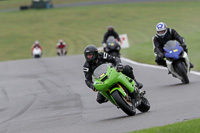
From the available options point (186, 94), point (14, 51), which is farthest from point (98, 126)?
point (14, 51)

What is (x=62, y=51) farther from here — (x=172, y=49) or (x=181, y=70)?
(x=181, y=70)

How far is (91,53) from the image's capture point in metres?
9.83

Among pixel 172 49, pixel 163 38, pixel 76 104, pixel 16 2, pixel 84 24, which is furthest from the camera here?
pixel 16 2

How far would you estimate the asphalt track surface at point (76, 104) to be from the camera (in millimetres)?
8617

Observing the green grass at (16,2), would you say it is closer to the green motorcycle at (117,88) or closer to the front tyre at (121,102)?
the green motorcycle at (117,88)

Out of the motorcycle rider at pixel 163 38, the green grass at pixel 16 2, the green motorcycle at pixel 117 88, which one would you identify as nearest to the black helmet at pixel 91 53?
the green motorcycle at pixel 117 88

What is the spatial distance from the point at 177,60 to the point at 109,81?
495cm

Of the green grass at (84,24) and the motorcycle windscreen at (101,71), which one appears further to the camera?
the green grass at (84,24)

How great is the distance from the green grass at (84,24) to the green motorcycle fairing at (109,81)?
33186mm

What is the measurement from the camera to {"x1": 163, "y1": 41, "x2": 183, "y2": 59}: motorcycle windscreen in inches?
527

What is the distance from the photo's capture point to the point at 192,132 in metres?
6.57

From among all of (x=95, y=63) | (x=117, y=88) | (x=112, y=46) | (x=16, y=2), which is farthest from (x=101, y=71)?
(x=16, y=2)

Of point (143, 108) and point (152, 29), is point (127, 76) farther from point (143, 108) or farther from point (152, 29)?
point (152, 29)

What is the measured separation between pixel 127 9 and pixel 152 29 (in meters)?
10.1
